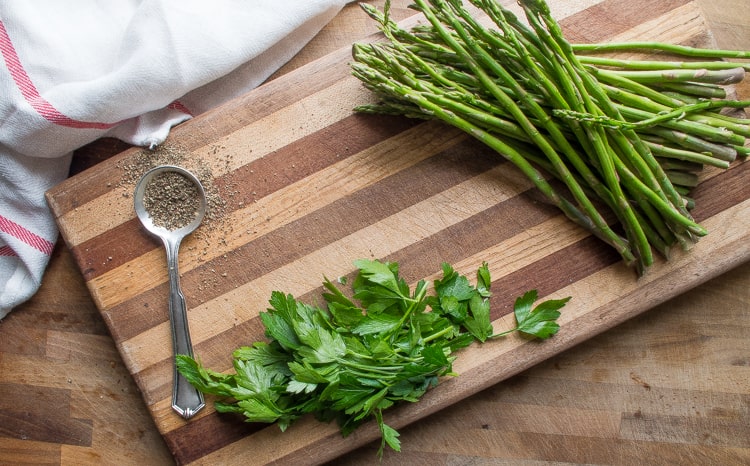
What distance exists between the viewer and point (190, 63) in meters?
2.08

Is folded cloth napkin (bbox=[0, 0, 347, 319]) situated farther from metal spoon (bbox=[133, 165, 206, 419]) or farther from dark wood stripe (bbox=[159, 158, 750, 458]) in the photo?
dark wood stripe (bbox=[159, 158, 750, 458])

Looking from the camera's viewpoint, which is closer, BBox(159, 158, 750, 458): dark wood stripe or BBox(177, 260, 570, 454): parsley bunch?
BBox(177, 260, 570, 454): parsley bunch

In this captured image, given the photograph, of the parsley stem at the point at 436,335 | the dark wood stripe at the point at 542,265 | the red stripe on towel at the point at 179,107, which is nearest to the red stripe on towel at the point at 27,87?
the red stripe on towel at the point at 179,107

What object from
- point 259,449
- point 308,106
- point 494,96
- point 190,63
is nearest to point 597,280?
point 494,96

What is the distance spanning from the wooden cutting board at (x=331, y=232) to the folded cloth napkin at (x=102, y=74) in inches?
5.0

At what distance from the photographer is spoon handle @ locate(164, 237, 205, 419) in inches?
81.0

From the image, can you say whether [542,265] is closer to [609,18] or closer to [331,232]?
[331,232]

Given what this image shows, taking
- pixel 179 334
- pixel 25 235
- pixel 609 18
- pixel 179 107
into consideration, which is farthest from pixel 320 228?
pixel 609 18

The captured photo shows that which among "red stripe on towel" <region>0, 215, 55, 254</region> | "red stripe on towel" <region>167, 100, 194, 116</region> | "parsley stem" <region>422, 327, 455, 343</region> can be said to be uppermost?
"red stripe on towel" <region>167, 100, 194, 116</region>

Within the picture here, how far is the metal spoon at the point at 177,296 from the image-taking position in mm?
2059

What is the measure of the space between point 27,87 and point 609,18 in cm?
214

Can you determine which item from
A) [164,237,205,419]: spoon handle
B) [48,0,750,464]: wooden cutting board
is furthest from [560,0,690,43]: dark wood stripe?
[164,237,205,419]: spoon handle

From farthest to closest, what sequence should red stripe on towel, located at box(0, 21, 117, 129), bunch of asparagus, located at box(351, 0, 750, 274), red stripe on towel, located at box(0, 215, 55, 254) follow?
red stripe on towel, located at box(0, 215, 55, 254)
red stripe on towel, located at box(0, 21, 117, 129)
bunch of asparagus, located at box(351, 0, 750, 274)

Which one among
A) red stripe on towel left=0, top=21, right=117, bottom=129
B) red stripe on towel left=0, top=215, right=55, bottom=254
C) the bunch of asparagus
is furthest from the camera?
red stripe on towel left=0, top=215, right=55, bottom=254
